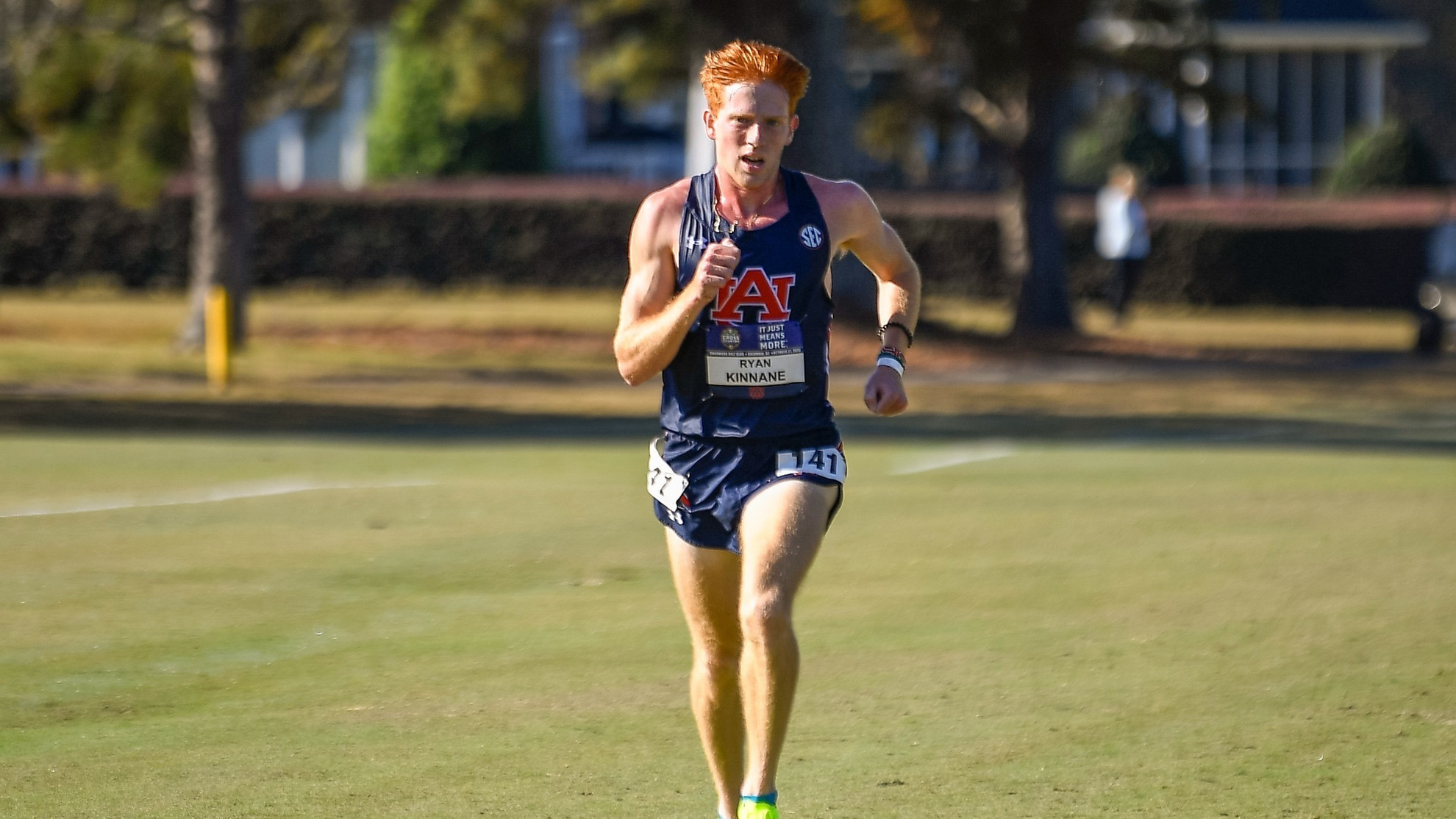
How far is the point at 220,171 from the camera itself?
2358cm

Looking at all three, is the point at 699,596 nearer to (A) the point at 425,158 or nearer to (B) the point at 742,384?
(B) the point at 742,384

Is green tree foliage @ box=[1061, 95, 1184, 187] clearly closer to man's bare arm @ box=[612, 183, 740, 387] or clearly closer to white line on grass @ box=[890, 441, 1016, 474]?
white line on grass @ box=[890, 441, 1016, 474]

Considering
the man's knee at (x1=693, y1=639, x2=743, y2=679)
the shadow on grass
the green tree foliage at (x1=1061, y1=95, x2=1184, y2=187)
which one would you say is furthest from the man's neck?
the green tree foliage at (x1=1061, y1=95, x2=1184, y2=187)

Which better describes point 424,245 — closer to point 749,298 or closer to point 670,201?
point 670,201

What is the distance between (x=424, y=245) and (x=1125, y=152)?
15.0 metres

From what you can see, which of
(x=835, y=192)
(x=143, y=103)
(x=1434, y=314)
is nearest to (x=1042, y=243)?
(x=1434, y=314)

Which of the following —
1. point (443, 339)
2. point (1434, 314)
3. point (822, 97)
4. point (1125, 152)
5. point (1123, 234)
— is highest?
point (822, 97)

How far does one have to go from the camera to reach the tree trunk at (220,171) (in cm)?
2305

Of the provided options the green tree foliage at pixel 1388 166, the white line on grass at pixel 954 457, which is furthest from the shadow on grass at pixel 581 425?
the green tree foliage at pixel 1388 166

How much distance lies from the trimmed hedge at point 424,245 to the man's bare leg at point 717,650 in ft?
92.9

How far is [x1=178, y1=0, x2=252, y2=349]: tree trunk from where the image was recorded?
23047 millimetres

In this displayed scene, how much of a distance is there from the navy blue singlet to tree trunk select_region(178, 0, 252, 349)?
18.5 metres

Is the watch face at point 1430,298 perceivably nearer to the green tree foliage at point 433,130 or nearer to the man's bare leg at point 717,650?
the green tree foliage at point 433,130

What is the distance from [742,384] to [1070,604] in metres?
4.04
